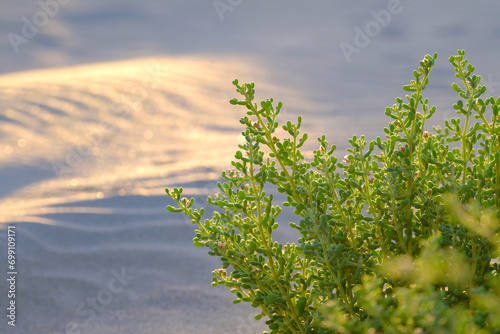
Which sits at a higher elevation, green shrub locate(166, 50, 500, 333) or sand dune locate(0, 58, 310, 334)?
sand dune locate(0, 58, 310, 334)

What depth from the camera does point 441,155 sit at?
4.32 feet

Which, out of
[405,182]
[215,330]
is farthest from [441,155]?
[215,330]

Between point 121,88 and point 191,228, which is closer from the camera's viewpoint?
point 191,228

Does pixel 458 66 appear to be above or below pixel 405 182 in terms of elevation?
above

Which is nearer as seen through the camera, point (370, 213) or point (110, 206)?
point (370, 213)

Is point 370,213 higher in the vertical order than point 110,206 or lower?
lower

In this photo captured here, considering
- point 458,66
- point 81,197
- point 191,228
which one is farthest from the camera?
point 81,197

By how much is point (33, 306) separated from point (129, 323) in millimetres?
506

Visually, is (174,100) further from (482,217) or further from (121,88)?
(482,217)

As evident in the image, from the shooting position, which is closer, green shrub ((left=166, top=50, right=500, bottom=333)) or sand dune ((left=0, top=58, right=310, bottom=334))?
green shrub ((left=166, top=50, right=500, bottom=333))

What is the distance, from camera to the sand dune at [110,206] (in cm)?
280

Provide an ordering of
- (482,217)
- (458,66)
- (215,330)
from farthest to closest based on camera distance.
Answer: (215,330), (458,66), (482,217)

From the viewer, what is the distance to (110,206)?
370cm

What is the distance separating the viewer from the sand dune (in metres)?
2.80
